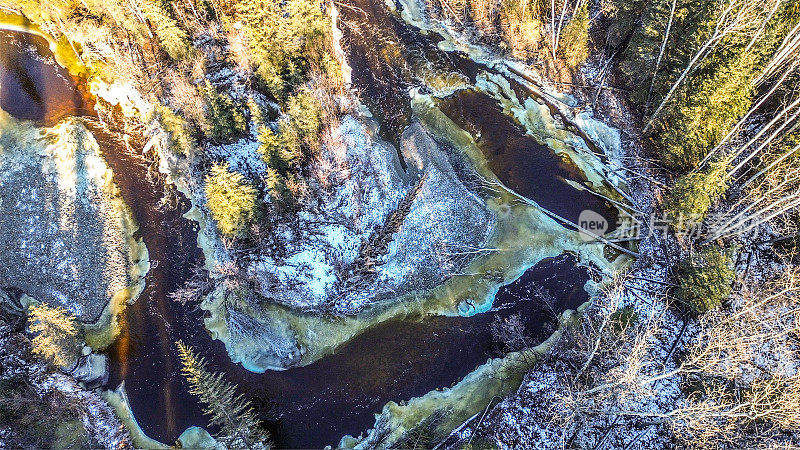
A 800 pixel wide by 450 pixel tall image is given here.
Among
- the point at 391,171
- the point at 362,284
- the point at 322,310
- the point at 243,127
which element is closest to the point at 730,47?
the point at 391,171

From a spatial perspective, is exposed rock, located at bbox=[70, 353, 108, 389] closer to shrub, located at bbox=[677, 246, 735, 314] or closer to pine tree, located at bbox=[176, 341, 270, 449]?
pine tree, located at bbox=[176, 341, 270, 449]

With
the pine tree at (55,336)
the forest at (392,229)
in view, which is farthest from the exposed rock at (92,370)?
the pine tree at (55,336)

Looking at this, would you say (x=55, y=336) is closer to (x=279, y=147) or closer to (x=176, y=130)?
(x=176, y=130)

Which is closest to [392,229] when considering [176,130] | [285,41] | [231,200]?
[231,200]

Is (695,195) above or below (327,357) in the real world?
above

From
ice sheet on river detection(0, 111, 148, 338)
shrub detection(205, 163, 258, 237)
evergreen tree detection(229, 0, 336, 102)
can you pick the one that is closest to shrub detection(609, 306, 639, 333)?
shrub detection(205, 163, 258, 237)

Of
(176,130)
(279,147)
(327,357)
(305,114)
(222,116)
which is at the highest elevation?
(305,114)
